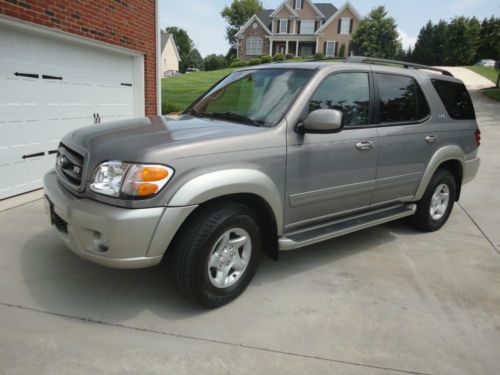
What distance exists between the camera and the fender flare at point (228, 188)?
270 cm

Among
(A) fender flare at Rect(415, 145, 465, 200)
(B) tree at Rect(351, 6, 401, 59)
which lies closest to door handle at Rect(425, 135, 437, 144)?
(A) fender flare at Rect(415, 145, 465, 200)

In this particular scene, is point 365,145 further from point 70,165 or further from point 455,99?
point 70,165

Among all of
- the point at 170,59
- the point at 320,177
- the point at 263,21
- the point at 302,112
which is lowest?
the point at 320,177

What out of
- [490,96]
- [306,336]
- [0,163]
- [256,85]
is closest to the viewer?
[306,336]

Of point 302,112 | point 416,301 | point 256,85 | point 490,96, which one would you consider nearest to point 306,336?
point 416,301

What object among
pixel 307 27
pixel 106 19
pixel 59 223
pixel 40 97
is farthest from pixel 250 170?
pixel 307 27

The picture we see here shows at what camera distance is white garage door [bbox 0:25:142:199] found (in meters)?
5.52

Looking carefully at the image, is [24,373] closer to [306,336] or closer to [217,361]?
[217,361]

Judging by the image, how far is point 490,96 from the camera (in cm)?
2378

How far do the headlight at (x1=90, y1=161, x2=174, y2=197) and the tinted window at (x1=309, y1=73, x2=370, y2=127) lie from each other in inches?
58.4

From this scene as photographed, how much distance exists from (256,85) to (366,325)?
7.59ft

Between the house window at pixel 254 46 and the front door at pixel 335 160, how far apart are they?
52.2m

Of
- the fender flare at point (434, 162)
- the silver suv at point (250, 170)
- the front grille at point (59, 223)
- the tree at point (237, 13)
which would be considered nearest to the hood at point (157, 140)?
the silver suv at point (250, 170)

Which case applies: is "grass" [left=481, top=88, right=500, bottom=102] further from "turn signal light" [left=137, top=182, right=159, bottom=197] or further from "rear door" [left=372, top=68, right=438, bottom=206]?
"turn signal light" [left=137, top=182, right=159, bottom=197]
